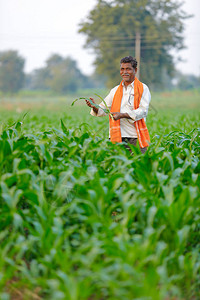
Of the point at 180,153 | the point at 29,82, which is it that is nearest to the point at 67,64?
the point at 29,82

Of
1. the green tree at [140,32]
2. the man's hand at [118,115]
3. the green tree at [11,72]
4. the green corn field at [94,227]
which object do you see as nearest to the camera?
the green corn field at [94,227]

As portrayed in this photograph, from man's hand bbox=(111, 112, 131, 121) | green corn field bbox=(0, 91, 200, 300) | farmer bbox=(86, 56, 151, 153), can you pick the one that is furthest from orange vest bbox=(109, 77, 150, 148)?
green corn field bbox=(0, 91, 200, 300)

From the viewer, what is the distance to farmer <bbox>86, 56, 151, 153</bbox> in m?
4.42

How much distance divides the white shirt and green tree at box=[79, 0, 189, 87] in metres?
33.8

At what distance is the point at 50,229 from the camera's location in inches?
102

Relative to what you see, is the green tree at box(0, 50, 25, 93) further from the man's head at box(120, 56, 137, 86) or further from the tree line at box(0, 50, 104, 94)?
the man's head at box(120, 56, 137, 86)

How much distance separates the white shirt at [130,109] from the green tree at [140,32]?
33.8 meters

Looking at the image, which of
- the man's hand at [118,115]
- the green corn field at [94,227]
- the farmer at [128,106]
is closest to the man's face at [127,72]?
the farmer at [128,106]

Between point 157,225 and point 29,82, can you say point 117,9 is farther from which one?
point 29,82

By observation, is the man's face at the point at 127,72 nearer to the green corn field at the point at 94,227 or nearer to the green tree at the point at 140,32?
the green corn field at the point at 94,227

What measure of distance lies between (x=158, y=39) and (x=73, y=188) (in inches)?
1525

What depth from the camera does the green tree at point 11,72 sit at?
2662 inches

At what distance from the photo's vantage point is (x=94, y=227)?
2619 mm

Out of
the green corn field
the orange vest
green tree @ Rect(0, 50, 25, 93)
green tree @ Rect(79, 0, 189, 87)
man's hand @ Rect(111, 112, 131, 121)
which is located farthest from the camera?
green tree @ Rect(0, 50, 25, 93)
